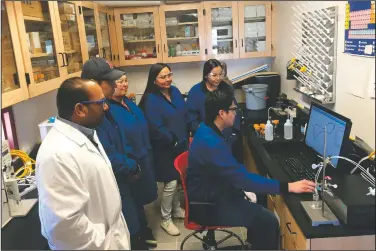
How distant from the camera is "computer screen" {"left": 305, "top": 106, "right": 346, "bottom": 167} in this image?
1409mm

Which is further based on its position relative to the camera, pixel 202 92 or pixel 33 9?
pixel 202 92

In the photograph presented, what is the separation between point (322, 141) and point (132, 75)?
103 inches

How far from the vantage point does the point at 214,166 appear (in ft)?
5.29

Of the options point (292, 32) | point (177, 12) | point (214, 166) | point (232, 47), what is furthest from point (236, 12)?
point (214, 166)

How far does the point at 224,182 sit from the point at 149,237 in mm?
796

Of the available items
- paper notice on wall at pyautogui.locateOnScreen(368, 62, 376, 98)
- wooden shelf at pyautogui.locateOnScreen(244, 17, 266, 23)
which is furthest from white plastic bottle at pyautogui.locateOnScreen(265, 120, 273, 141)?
wooden shelf at pyautogui.locateOnScreen(244, 17, 266, 23)

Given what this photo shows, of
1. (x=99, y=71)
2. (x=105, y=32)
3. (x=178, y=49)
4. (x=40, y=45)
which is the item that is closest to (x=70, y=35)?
(x=40, y=45)

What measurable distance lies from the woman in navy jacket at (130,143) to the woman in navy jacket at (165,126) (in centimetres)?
23

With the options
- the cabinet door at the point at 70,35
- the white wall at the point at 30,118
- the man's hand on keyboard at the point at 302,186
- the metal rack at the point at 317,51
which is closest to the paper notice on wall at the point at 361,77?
the metal rack at the point at 317,51

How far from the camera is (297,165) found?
1.75m

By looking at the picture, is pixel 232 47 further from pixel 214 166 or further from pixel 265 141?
pixel 214 166

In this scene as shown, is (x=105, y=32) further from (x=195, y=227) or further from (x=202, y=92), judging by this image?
(x=195, y=227)

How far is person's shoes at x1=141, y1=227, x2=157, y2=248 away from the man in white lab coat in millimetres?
747

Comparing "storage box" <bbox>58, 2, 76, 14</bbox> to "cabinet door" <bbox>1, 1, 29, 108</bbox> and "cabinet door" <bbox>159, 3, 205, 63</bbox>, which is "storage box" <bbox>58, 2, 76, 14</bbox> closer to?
"cabinet door" <bbox>1, 1, 29, 108</bbox>
